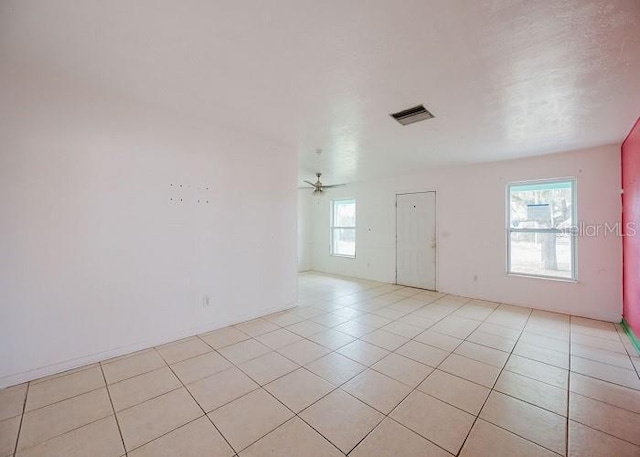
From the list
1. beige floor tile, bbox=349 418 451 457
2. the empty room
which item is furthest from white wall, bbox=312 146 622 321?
beige floor tile, bbox=349 418 451 457

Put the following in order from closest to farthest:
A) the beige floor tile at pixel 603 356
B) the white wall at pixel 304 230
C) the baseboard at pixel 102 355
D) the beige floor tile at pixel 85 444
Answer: the beige floor tile at pixel 85 444
the baseboard at pixel 102 355
the beige floor tile at pixel 603 356
the white wall at pixel 304 230

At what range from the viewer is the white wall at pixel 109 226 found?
2.14m

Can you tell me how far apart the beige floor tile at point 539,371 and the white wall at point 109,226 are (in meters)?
3.11

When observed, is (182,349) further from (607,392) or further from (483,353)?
(607,392)

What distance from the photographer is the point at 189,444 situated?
5.08ft

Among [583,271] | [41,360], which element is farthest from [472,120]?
[41,360]

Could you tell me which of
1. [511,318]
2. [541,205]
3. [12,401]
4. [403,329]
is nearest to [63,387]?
[12,401]

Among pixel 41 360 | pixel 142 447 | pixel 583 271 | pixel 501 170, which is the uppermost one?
pixel 501 170

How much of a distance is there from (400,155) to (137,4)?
376cm

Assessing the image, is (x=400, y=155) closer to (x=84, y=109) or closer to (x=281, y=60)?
(x=281, y=60)

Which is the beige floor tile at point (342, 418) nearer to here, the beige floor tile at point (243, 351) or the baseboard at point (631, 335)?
the beige floor tile at point (243, 351)

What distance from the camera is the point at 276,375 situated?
2.28m

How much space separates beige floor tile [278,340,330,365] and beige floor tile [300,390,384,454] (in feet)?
1.95

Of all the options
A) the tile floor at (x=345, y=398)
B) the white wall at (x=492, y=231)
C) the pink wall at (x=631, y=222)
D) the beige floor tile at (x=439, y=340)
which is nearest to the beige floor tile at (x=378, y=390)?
the tile floor at (x=345, y=398)
